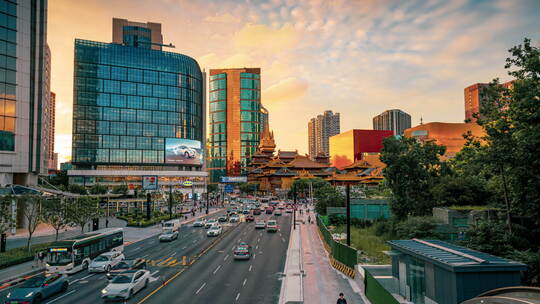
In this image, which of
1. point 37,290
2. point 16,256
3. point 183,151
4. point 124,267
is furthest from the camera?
point 183,151

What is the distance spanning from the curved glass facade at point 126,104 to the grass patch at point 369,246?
10560 cm

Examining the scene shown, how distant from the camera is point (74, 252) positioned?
90.6 ft

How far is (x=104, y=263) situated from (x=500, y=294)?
27434mm

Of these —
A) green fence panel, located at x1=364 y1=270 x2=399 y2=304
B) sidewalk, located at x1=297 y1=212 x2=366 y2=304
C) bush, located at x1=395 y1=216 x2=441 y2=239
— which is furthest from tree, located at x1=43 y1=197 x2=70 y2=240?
bush, located at x1=395 y1=216 x2=441 y2=239

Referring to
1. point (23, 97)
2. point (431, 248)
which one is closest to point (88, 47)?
point (23, 97)

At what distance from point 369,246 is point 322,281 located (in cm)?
1142

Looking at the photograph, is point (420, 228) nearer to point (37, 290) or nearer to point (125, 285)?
point (125, 285)

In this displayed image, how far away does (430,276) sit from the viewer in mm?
16453

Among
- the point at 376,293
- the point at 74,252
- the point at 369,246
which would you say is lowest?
the point at 369,246

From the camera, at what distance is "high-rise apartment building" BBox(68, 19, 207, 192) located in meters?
126

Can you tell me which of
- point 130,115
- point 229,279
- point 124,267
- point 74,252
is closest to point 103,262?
point 74,252

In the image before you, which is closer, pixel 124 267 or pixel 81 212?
pixel 124 267

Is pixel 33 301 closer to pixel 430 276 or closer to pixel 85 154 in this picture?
pixel 430 276

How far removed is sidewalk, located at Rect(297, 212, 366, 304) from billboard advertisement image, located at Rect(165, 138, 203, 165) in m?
102
